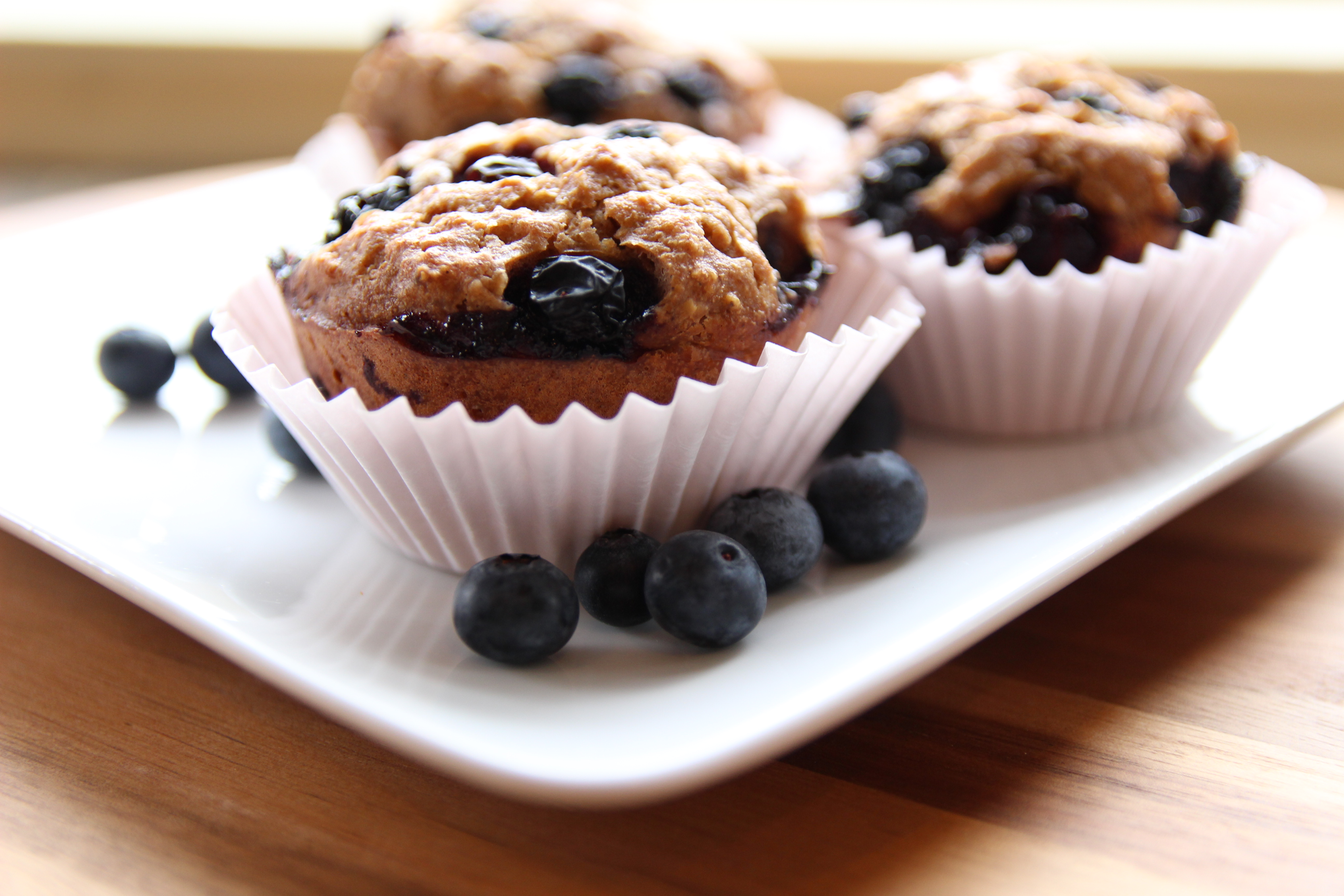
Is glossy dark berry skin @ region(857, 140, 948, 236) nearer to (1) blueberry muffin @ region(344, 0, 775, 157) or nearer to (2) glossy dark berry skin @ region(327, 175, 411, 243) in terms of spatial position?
(1) blueberry muffin @ region(344, 0, 775, 157)

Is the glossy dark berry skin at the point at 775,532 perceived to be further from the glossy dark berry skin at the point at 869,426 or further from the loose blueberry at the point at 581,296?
the glossy dark berry skin at the point at 869,426

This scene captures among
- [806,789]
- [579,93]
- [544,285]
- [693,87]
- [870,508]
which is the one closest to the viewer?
[806,789]

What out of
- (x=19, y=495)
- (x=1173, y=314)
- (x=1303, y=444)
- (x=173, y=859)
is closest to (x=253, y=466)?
(x=19, y=495)

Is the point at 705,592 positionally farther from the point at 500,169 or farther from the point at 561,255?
the point at 500,169

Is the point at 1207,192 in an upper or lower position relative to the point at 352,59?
upper

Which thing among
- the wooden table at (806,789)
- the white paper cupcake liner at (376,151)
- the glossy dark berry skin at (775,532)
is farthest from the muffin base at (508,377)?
the white paper cupcake liner at (376,151)

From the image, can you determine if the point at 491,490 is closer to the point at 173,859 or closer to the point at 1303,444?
the point at 173,859

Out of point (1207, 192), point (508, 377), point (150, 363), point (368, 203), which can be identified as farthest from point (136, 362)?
point (1207, 192)

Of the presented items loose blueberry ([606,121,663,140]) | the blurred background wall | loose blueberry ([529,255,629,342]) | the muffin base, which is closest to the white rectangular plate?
the muffin base
